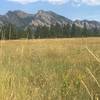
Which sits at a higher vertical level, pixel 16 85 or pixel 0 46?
pixel 0 46

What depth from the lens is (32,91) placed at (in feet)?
18.6

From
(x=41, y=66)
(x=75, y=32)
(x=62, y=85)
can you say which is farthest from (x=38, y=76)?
(x=75, y=32)

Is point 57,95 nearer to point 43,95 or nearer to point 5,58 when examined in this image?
point 43,95

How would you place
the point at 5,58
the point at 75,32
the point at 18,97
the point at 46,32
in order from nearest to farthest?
the point at 18,97, the point at 5,58, the point at 46,32, the point at 75,32

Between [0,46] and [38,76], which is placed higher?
[0,46]

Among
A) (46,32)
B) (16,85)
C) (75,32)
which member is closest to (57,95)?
(16,85)

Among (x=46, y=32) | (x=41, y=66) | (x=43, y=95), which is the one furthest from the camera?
(x=46, y=32)

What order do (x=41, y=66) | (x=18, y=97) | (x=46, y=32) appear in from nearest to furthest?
(x=18, y=97) < (x=41, y=66) < (x=46, y=32)

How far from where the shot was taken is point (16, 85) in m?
5.40

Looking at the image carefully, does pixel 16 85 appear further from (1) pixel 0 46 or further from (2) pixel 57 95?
(1) pixel 0 46

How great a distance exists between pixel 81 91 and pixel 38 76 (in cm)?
180

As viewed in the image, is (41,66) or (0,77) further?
(41,66)

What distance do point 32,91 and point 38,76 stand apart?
1688mm

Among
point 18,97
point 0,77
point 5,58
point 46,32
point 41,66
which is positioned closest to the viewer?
point 18,97
